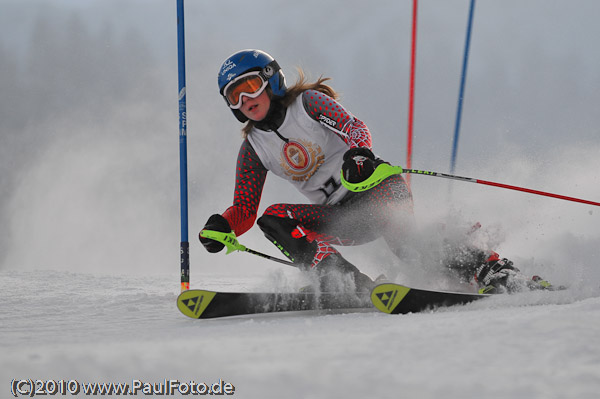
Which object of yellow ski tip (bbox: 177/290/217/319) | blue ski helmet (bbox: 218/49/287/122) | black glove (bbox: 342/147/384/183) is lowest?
yellow ski tip (bbox: 177/290/217/319)

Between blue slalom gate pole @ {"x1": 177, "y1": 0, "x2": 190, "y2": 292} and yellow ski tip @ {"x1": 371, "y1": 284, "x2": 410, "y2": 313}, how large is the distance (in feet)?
3.50

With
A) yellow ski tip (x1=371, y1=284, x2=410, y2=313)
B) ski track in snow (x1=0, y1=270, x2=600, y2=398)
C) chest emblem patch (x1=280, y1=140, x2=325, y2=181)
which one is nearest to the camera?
ski track in snow (x1=0, y1=270, x2=600, y2=398)

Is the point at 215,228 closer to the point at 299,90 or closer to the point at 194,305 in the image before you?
the point at 194,305

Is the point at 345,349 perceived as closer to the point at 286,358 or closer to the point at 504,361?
the point at 286,358

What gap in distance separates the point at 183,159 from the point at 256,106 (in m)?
0.51

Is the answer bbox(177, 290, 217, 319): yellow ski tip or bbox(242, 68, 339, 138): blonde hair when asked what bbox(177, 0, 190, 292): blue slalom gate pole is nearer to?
bbox(242, 68, 339, 138): blonde hair

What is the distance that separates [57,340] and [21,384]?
1.51 feet

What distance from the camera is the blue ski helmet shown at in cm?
175

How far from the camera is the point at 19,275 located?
3.14 metres

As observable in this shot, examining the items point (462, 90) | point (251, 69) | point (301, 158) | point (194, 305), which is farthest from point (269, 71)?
point (462, 90)

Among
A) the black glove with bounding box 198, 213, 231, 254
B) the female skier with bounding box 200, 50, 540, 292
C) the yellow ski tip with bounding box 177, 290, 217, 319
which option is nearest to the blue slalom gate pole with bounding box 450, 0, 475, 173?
the female skier with bounding box 200, 50, 540, 292

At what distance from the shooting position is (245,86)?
69.3 inches

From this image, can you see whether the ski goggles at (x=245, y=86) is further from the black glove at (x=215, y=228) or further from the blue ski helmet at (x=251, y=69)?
the black glove at (x=215, y=228)

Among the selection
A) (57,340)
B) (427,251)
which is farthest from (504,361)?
(427,251)
